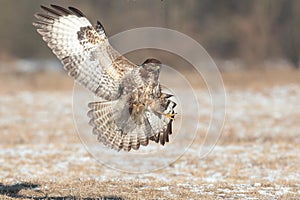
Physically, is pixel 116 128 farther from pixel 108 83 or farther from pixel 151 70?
pixel 151 70

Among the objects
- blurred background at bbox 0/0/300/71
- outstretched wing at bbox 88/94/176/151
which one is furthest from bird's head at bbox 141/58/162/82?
blurred background at bbox 0/0/300/71

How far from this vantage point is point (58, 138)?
628 inches

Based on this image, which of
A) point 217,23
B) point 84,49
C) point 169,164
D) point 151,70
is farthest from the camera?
point 217,23

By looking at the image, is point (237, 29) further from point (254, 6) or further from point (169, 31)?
point (169, 31)

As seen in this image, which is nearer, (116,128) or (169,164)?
(116,128)

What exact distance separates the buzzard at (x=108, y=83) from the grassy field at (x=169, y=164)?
3.17 ft

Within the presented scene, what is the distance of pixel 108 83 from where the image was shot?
787 cm

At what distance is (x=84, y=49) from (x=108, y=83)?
529mm

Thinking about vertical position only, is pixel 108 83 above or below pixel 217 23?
below

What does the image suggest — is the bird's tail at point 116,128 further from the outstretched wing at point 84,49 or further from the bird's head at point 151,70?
the bird's head at point 151,70

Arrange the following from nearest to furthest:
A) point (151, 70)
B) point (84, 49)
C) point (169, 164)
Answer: point (151, 70) → point (84, 49) → point (169, 164)

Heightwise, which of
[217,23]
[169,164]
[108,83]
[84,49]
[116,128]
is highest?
[217,23]

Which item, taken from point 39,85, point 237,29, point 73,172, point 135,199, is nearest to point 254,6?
point 237,29

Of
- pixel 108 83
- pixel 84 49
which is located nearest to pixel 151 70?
pixel 108 83
